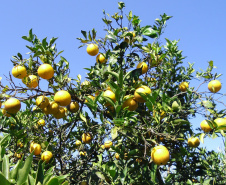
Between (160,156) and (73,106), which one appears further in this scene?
(73,106)

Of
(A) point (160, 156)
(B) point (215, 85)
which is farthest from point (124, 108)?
(B) point (215, 85)

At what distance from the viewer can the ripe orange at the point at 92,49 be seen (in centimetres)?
312

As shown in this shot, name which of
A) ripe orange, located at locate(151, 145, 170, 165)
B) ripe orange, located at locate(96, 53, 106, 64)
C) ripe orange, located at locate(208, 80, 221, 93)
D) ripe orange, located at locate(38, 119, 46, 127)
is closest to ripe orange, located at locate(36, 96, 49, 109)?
ripe orange, located at locate(96, 53, 106, 64)

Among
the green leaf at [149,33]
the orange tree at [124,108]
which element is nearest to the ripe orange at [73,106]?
the orange tree at [124,108]

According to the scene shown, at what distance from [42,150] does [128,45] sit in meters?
1.80

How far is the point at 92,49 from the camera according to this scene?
312cm

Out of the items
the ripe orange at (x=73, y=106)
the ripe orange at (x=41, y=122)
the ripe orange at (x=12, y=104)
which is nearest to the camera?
the ripe orange at (x=12, y=104)

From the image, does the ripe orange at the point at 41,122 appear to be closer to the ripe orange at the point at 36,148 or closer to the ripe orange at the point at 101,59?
the ripe orange at the point at 36,148

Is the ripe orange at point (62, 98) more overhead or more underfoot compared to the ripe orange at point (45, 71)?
more underfoot

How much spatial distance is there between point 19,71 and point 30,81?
0.14 metres

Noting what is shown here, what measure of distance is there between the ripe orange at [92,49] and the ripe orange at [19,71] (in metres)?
0.90

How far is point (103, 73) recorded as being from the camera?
9.19 feet

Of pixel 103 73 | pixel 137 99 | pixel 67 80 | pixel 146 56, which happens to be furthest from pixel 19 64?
pixel 146 56

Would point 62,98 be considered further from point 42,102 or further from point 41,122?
point 41,122
